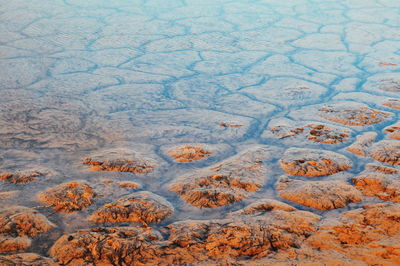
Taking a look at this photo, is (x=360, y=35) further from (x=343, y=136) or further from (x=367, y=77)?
(x=343, y=136)

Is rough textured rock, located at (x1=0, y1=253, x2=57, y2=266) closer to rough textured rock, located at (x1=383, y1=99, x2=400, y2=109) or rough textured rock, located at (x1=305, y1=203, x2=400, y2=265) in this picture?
rough textured rock, located at (x1=305, y1=203, x2=400, y2=265)

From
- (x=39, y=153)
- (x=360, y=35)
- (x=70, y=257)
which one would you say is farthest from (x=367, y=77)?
(x=70, y=257)

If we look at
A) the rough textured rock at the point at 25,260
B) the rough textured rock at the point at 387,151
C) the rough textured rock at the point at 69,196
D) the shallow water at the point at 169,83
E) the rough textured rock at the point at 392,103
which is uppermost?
the rough textured rock at the point at 25,260

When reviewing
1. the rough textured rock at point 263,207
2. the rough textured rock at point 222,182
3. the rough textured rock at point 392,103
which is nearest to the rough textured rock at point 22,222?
the rough textured rock at point 222,182

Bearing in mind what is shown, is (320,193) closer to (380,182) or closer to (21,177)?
(380,182)

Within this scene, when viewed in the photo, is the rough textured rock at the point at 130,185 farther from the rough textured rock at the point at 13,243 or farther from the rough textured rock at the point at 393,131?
the rough textured rock at the point at 393,131

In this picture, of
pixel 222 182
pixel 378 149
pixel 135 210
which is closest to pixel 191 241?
pixel 135 210

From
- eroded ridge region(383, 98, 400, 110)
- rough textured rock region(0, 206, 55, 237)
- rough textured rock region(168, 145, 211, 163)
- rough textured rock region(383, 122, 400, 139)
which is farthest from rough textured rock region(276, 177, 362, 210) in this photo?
eroded ridge region(383, 98, 400, 110)
